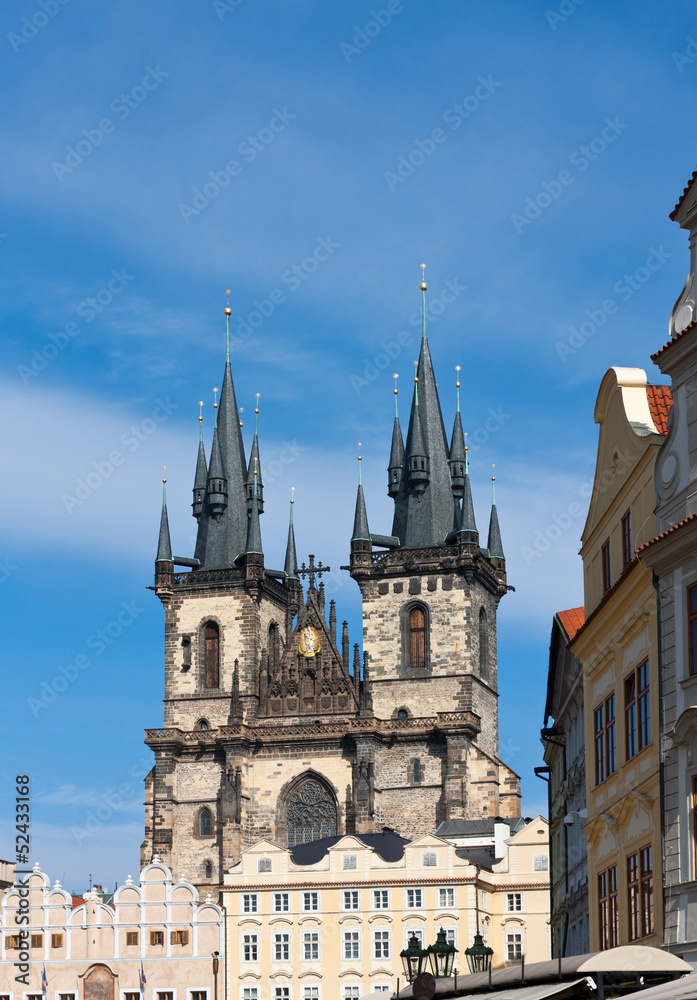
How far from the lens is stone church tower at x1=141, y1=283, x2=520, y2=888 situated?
90.1 metres

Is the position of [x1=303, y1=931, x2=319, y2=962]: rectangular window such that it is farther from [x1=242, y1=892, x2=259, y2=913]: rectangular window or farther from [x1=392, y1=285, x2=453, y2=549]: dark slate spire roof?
[x1=392, y1=285, x2=453, y2=549]: dark slate spire roof

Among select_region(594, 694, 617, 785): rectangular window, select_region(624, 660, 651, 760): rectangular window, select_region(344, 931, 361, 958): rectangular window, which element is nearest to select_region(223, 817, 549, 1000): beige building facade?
select_region(344, 931, 361, 958): rectangular window

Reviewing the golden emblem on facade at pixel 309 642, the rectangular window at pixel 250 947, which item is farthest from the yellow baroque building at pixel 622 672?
the golden emblem on facade at pixel 309 642

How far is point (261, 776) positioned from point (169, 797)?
4.73 m

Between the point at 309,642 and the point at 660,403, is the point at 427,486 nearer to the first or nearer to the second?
the point at 309,642

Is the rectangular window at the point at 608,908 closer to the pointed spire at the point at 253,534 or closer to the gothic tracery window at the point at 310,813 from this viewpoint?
the gothic tracery window at the point at 310,813

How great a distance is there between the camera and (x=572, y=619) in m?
37.7

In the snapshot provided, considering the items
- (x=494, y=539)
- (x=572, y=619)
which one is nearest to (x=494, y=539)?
(x=494, y=539)

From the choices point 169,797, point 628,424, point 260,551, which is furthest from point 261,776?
point 628,424

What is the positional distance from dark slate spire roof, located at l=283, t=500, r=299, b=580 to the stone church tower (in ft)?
6.29

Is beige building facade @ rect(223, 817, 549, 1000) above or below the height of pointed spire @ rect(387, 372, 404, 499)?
Result: below

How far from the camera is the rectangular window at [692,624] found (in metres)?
25.0

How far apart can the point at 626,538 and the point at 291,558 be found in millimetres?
72026

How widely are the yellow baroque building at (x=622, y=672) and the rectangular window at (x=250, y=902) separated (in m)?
48.9
